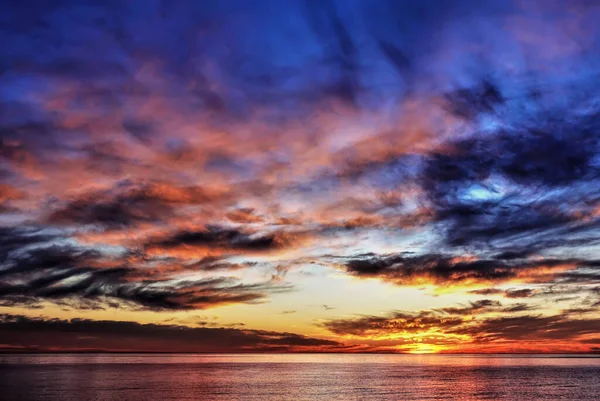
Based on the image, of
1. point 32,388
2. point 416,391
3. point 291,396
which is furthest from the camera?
point 416,391

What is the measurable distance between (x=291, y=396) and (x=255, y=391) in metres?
13.8

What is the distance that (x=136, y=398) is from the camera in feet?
308

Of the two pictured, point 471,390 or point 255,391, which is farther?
point 471,390

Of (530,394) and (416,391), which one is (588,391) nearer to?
(530,394)

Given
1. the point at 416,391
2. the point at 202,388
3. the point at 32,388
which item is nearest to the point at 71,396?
the point at 32,388

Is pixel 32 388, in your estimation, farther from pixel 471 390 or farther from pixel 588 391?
pixel 588 391

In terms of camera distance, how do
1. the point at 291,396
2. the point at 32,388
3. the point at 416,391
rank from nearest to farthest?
the point at 291,396, the point at 32,388, the point at 416,391

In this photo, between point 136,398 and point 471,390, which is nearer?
point 136,398

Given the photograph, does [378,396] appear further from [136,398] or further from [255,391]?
[136,398]

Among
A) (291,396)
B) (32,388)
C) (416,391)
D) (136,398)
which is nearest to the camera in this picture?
(136,398)

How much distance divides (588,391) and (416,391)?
133 feet

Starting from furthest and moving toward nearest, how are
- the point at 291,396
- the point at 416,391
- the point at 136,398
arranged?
1. the point at 416,391
2. the point at 291,396
3. the point at 136,398

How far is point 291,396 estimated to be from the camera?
10400 cm

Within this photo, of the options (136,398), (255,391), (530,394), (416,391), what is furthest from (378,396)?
(136,398)
